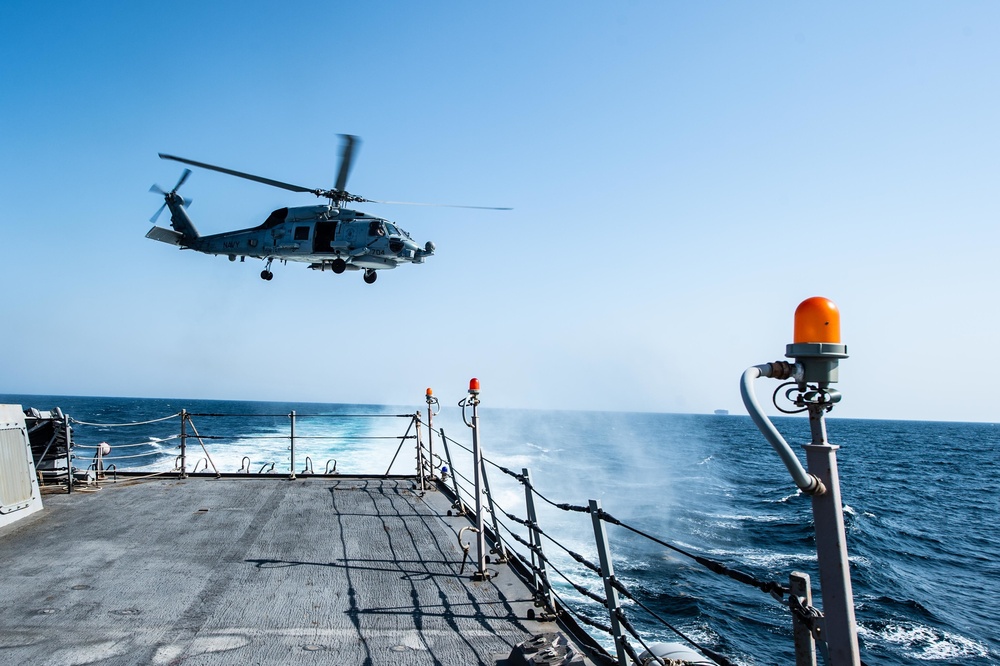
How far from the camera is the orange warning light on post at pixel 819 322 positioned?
2148mm

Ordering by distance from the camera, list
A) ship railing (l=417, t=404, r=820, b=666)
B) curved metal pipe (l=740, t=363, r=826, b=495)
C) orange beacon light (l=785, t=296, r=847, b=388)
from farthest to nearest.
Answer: ship railing (l=417, t=404, r=820, b=666), orange beacon light (l=785, t=296, r=847, b=388), curved metal pipe (l=740, t=363, r=826, b=495)

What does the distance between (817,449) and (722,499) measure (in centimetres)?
3463

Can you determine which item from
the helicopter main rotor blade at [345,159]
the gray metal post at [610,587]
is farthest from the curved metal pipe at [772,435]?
the helicopter main rotor blade at [345,159]

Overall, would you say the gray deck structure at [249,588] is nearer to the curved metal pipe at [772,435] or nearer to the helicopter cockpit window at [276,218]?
the curved metal pipe at [772,435]

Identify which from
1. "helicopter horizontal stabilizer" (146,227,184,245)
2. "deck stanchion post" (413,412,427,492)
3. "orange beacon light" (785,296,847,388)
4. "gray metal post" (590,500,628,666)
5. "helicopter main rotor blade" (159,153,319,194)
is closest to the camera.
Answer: "orange beacon light" (785,296,847,388)

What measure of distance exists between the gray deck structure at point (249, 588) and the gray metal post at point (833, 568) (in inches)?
105

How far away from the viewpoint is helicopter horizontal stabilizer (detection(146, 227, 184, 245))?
A: 60.3 feet

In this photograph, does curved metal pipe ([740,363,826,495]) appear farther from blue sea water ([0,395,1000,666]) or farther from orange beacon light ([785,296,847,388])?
blue sea water ([0,395,1000,666])

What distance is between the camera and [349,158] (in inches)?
615

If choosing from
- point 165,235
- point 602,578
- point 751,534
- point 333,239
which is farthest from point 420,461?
point 751,534

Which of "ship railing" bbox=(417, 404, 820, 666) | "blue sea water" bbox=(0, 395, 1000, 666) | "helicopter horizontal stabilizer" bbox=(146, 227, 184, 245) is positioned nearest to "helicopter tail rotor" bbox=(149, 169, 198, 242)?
"helicopter horizontal stabilizer" bbox=(146, 227, 184, 245)

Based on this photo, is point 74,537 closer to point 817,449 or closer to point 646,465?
point 817,449

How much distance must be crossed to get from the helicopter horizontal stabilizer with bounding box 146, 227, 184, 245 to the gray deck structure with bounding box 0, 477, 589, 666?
38.6 feet

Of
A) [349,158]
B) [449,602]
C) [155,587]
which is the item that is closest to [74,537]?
[155,587]
